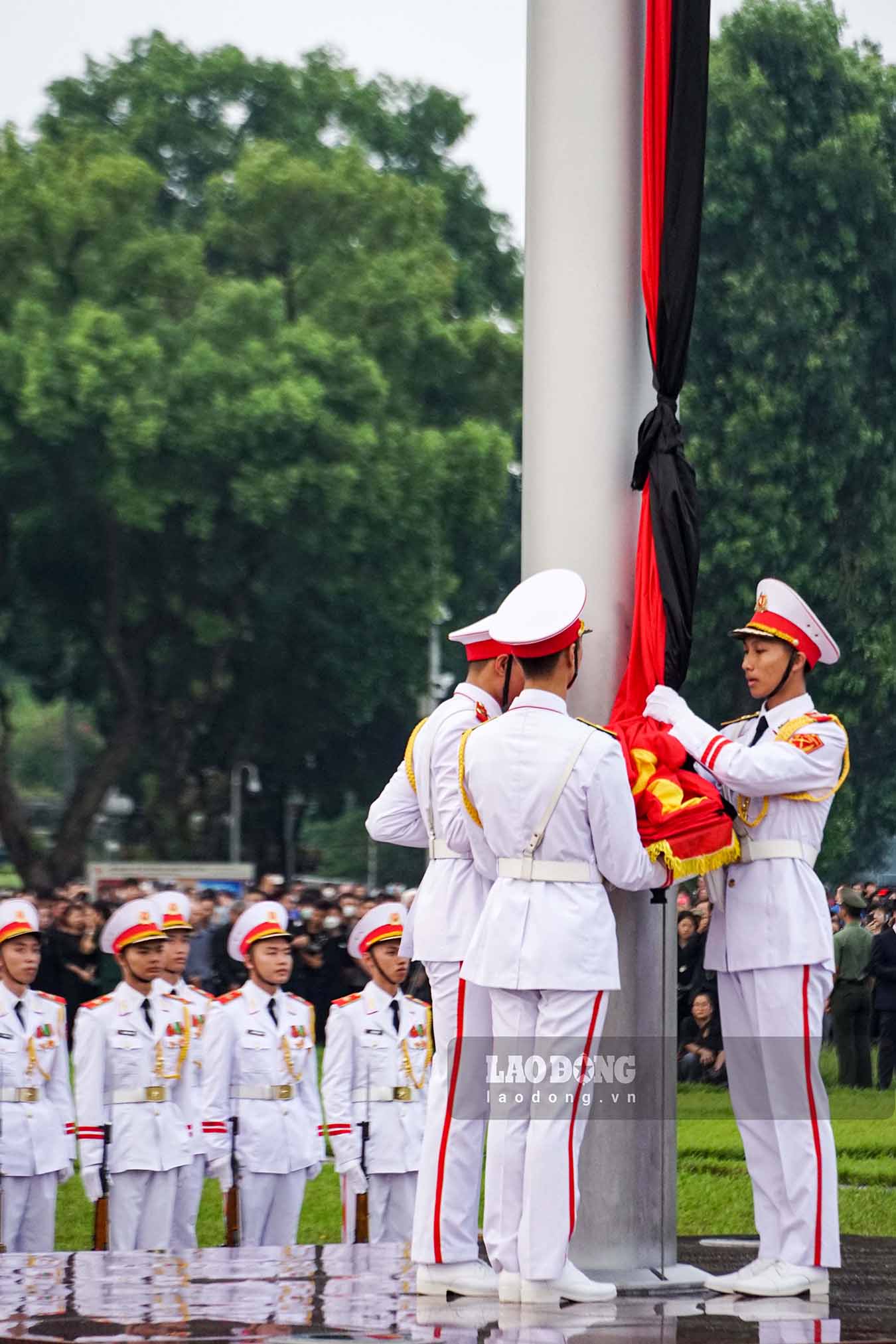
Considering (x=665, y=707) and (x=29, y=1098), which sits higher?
(x=665, y=707)

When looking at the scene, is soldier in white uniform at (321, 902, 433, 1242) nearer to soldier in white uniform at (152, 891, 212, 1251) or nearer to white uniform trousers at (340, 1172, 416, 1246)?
white uniform trousers at (340, 1172, 416, 1246)

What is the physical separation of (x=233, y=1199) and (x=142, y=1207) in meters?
0.40

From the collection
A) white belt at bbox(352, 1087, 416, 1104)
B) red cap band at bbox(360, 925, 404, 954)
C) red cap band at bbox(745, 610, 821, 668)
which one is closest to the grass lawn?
white belt at bbox(352, 1087, 416, 1104)

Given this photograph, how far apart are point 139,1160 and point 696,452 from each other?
19131 millimetres

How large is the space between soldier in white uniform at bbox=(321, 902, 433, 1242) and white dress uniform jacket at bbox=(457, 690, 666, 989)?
3325 millimetres

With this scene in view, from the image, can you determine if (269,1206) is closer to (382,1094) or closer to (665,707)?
(382,1094)

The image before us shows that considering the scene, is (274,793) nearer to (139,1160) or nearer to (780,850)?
(139,1160)

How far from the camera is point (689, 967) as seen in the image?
14938mm

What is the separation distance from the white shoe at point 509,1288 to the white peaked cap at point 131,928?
11.6 ft

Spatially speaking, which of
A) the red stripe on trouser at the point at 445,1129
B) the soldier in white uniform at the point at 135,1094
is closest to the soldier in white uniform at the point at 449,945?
the red stripe on trouser at the point at 445,1129

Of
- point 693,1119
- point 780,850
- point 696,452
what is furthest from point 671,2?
point 696,452

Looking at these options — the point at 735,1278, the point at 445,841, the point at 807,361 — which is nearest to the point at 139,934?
the point at 445,841

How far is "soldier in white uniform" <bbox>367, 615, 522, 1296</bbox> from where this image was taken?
5.59m

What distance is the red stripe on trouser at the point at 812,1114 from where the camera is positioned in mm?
5535
